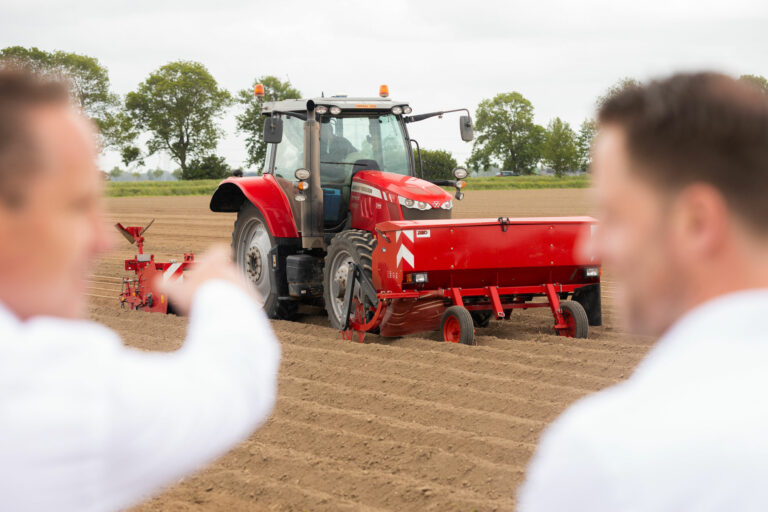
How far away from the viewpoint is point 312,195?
8133 mm

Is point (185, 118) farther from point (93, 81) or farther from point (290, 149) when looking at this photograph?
point (290, 149)

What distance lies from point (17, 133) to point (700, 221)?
0.64 meters

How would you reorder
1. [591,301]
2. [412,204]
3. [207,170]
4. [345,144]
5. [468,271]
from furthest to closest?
[207,170] → [345,144] → [591,301] → [412,204] → [468,271]

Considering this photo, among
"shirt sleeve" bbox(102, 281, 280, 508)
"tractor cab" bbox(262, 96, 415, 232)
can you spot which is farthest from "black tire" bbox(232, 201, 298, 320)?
"shirt sleeve" bbox(102, 281, 280, 508)

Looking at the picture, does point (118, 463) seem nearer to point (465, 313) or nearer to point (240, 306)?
point (240, 306)

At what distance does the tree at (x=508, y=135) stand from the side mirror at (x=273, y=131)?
6068 cm

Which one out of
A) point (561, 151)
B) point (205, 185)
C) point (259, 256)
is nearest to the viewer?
point (259, 256)

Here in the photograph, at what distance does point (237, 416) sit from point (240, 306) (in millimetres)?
127

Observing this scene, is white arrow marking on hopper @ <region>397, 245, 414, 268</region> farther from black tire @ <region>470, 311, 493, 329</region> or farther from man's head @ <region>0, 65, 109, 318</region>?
man's head @ <region>0, 65, 109, 318</region>

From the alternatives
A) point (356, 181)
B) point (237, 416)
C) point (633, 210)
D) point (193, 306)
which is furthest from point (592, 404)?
point (356, 181)

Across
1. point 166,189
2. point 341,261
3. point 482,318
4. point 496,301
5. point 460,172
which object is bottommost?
point 482,318

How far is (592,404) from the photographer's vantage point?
2.49ft

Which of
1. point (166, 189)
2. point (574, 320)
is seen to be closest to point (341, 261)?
point (574, 320)

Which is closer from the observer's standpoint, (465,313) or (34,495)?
(34,495)
